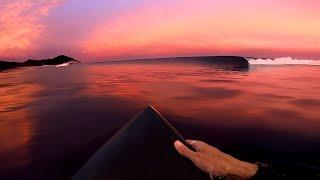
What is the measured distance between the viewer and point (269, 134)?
6066mm

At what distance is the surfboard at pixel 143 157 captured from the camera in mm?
3092

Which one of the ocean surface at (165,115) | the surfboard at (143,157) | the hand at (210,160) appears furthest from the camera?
the ocean surface at (165,115)

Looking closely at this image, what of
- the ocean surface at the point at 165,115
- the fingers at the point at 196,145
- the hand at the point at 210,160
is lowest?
the ocean surface at the point at 165,115

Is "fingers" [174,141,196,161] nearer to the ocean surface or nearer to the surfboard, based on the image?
the surfboard

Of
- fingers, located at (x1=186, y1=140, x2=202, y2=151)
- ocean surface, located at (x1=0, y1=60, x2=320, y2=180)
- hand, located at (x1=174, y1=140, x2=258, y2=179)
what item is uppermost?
fingers, located at (x1=186, y1=140, x2=202, y2=151)

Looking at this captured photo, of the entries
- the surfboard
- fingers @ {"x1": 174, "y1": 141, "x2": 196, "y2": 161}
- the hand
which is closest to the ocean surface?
the surfboard

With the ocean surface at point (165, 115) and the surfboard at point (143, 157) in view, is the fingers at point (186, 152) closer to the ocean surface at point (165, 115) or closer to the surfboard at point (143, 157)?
the surfboard at point (143, 157)

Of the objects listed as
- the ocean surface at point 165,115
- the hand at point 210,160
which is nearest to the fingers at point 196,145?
the hand at point 210,160

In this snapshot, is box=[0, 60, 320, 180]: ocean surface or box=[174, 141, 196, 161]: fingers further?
box=[0, 60, 320, 180]: ocean surface

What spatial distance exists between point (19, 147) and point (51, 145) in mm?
487

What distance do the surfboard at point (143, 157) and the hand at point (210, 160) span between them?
0.18 ft

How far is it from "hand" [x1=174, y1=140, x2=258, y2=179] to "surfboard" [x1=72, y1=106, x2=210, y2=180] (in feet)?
0.18

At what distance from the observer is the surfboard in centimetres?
309

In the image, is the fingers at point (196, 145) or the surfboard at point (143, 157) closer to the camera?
the surfboard at point (143, 157)
